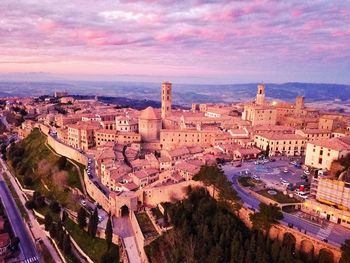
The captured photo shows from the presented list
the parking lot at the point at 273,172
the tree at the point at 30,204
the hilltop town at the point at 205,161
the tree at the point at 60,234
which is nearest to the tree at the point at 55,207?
the hilltop town at the point at 205,161

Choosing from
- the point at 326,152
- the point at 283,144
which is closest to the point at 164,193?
the point at 326,152

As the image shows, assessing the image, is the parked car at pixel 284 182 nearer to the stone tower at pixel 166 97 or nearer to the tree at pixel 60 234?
the tree at pixel 60 234

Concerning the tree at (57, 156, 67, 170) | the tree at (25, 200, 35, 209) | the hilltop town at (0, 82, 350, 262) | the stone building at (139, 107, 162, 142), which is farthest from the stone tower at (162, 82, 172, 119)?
the tree at (25, 200, 35, 209)

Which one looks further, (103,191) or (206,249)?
(103,191)

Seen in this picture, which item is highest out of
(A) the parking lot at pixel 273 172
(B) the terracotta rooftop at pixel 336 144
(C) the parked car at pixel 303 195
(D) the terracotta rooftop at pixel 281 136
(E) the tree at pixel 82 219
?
(B) the terracotta rooftop at pixel 336 144

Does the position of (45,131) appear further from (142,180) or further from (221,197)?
(221,197)

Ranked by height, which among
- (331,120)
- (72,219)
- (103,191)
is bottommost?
(72,219)

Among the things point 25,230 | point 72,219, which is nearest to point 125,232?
point 72,219

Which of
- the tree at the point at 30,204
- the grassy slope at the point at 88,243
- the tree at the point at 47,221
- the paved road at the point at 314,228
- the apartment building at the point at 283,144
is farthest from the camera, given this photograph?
the apartment building at the point at 283,144
